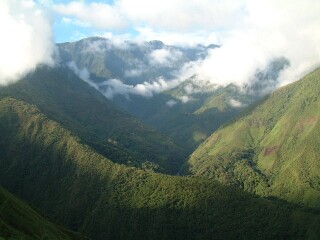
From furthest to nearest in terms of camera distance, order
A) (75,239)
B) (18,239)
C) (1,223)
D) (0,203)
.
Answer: (75,239) < (0,203) < (1,223) < (18,239)

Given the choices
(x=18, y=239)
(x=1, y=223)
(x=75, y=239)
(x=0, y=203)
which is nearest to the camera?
(x=18, y=239)

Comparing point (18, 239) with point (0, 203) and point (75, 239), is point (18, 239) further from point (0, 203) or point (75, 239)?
point (75, 239)

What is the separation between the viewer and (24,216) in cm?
16125

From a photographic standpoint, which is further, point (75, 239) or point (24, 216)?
point (75, 239)

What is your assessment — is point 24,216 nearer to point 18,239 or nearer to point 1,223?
point 1,223

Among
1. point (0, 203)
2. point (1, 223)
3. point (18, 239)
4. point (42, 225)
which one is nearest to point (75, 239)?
point (42, 225)

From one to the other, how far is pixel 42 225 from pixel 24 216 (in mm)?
7859

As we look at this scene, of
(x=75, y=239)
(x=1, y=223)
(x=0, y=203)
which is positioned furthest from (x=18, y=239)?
(x=75, y=239)

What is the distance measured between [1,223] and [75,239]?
66660 millimetres

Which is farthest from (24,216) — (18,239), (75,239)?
(18,239)

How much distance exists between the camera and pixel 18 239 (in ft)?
362

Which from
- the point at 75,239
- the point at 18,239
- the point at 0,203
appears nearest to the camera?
the point at 18,239

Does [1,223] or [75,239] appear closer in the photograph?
[1,223]

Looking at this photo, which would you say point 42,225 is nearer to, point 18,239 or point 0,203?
point 0,203
